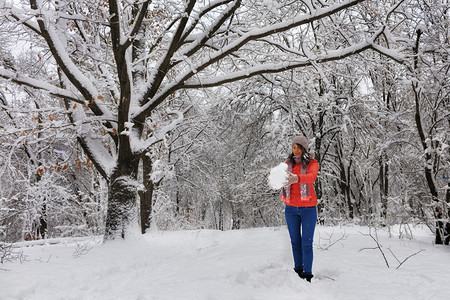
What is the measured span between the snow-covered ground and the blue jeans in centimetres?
18

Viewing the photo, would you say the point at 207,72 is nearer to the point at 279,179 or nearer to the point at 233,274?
the point at 279,179

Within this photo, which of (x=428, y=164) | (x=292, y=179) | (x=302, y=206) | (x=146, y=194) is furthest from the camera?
(x=146, y=194)

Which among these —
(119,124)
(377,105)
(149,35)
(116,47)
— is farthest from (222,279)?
(377,105)

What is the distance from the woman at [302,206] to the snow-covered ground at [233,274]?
8.7 inches

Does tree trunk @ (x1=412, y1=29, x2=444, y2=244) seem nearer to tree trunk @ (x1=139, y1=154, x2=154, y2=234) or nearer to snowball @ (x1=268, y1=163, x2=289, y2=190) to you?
snowball @ (x1=268, y1=163, x2=289, y2=190)

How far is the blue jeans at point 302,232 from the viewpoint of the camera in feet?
11.6

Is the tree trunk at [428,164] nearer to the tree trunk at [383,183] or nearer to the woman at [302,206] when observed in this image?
the woman at [302,206]

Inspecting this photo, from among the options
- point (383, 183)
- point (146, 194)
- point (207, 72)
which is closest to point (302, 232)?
point (207, 72)

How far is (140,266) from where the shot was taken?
16.0 ft

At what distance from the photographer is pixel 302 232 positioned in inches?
145

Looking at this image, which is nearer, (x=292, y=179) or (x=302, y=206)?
(x=292, y=179)

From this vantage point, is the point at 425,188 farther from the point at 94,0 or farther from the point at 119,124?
the point at 94,0

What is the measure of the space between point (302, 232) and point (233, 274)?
3.24 feet

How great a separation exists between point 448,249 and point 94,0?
766 cm
